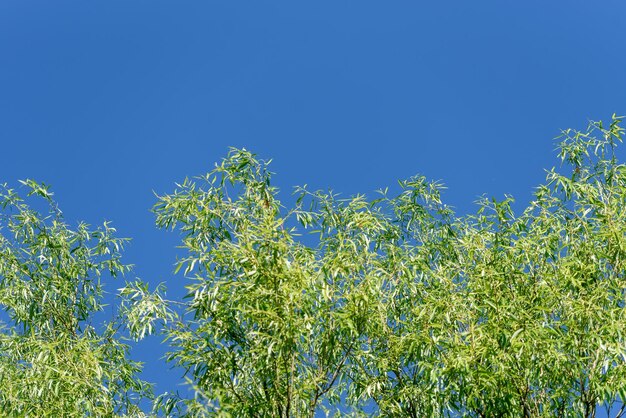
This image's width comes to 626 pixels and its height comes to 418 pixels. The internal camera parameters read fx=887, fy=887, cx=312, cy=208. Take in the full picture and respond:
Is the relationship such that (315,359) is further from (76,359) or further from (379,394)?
(76,359)

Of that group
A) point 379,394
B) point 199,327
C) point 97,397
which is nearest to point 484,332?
point 379,394

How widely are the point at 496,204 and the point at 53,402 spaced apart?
3.85m

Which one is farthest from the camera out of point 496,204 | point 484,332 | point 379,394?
point 496,204

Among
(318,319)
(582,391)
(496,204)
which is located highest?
(496,204)

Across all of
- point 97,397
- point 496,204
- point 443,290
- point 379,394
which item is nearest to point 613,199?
point 496,204

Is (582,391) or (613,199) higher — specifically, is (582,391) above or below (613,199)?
below

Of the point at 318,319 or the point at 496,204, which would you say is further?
the point at 496,204

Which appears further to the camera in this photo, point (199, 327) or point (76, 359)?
point (76, 359)

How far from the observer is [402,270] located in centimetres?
695

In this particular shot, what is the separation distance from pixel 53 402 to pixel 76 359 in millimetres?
377

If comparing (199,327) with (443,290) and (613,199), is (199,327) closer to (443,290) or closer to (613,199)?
(443,290)

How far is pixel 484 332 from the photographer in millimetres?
6184

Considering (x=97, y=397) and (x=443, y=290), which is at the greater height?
(x=443, y=290)

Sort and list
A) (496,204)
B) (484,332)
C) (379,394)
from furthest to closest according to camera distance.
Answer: (496,204), (379,394), (484,332)
